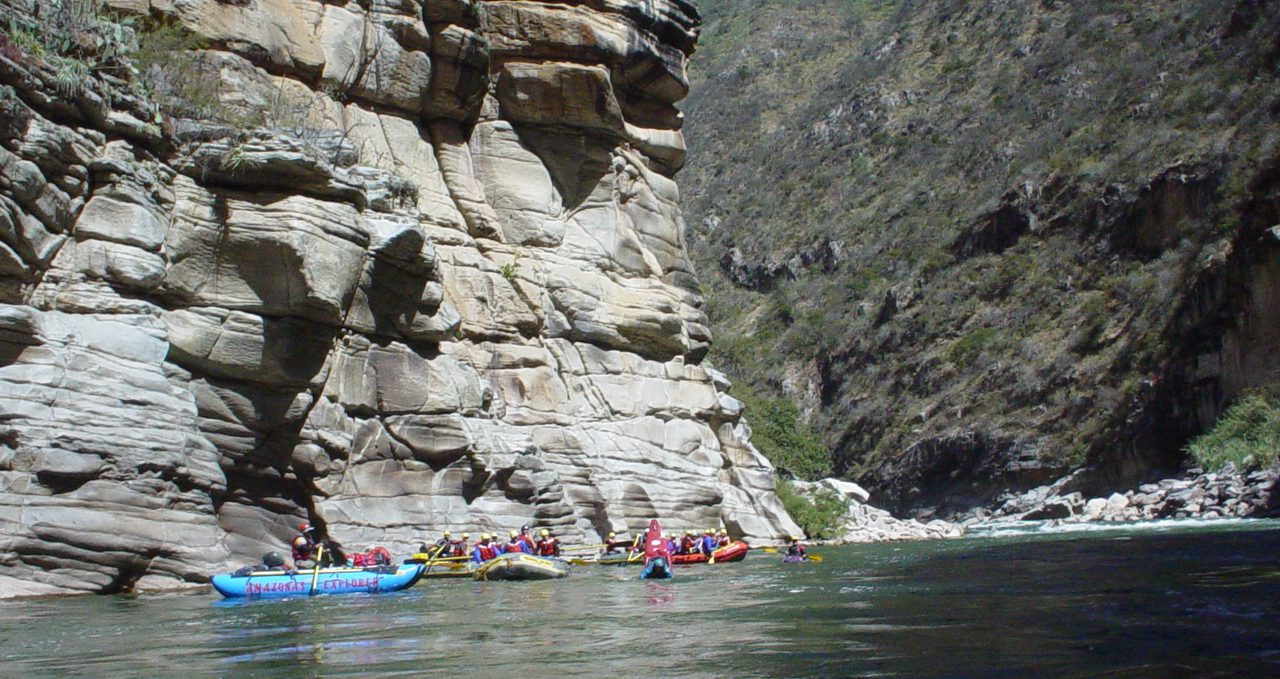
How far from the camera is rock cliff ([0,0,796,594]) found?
60.3 feet

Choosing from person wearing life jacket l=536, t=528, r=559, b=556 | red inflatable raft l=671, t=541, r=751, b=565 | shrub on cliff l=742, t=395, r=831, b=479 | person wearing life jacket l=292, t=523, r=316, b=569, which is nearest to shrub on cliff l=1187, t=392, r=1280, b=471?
shrub on cliff l=742, t=395, r=831, b=479

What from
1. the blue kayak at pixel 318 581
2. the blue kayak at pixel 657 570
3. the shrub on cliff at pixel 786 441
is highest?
the shrub on cliff at pixel 786 441

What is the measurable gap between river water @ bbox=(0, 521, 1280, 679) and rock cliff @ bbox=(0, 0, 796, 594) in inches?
128

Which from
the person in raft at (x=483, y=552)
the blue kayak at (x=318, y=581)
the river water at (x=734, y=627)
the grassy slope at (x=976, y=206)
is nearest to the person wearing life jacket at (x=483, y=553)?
the person in raft at (x=483, y=552)

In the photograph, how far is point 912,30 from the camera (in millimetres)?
87375

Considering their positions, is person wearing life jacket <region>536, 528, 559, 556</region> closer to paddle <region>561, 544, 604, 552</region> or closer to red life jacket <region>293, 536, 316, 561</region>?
paddle <region>561, 544, 604, 552</region>

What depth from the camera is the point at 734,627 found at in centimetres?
1203

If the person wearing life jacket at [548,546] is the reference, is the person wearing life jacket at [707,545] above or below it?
below

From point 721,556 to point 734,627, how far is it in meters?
13.8

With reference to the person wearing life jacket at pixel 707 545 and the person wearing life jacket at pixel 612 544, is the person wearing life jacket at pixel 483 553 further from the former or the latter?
the person wearing life jacket at pixel 707 545

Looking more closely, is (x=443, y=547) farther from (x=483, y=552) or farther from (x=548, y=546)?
(x=548, y=546)

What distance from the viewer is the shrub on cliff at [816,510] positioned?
128 feet

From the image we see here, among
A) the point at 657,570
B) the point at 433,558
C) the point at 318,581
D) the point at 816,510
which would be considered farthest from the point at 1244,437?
the point at 318,581

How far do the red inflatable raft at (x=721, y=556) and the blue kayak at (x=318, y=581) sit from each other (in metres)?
7.60
